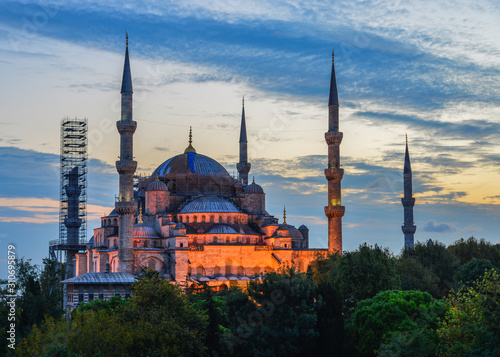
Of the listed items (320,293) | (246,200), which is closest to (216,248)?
(246,200)

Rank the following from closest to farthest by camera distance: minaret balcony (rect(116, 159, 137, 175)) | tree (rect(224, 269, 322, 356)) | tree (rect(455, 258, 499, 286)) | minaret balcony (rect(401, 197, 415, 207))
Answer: tree (rect(224, 269, 322, 356)), tree (rect(455, 258, 499, 286)), minaret balcony (rect(116, 159, 137, 175)), minaret balcony (rect(401, 197, 415, 207))

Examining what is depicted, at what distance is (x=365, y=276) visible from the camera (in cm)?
3253

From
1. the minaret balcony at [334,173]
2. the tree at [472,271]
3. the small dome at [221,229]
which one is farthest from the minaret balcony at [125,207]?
the tree at [472,271]

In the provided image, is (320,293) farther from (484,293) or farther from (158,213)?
(158,213)

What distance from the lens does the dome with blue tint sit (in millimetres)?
55812

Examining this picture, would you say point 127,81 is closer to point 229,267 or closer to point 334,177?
point 229,267

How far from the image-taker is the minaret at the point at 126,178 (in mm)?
44312

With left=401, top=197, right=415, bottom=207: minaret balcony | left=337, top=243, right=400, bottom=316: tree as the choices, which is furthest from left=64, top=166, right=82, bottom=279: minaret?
left=337, top=243, right=400, bottom=316: tree

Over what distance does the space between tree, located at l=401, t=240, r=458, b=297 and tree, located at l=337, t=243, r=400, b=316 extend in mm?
12283

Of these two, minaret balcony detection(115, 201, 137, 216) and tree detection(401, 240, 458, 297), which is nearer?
minaret balcony detection(115, 201, 137, 216)

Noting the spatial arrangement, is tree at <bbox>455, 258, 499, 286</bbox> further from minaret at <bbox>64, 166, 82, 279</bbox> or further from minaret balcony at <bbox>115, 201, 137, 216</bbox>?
minaret at <bbox>64, 166, 82, 279</bbox>

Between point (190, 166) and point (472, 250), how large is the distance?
22182mm

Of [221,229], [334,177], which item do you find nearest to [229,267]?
[221,229]

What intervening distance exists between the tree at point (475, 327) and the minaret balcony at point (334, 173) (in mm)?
26312
